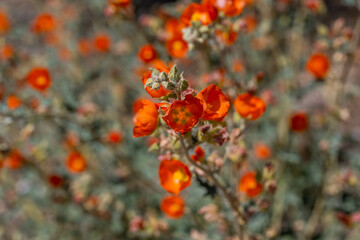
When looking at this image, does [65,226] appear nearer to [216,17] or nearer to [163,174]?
[163,174]

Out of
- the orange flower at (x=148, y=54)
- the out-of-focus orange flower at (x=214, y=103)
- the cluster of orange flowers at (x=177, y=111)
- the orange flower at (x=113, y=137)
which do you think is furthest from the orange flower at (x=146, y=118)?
the orange flower at (x=113, y=137)

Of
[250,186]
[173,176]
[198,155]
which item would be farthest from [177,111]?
[250,186]

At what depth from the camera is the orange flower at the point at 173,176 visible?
1.54m

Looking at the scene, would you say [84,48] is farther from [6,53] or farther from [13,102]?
[13,102]

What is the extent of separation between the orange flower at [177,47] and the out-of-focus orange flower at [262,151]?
155 cm

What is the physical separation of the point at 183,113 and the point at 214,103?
0.46 ft

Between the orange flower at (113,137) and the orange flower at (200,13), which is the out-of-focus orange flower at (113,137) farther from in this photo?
the orange flower at (200,13)

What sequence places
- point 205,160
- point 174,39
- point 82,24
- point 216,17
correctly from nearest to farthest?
point 205,160, point 216,17, point 174,39, point 82,24

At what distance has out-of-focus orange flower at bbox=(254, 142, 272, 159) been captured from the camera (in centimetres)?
338

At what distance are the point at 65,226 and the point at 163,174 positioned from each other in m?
2.11

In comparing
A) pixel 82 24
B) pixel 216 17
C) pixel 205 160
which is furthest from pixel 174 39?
pixel 82 24

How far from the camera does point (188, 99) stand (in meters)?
1.18

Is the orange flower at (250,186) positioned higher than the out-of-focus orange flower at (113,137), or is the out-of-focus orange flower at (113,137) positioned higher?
the out-of-focus orange flower at (113,137)

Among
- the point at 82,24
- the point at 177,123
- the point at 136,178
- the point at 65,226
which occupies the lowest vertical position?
the point at 177,123
